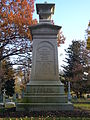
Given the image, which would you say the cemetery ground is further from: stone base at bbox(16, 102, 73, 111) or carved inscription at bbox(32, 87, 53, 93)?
carved inscription at bbox(32, 87, 53, 93)

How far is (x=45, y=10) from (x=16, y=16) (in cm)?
829

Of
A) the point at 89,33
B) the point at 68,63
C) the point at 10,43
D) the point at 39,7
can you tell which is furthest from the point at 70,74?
the point at 39,7

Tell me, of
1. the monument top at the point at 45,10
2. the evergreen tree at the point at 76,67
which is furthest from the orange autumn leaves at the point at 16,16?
the evergreen tree at the point at 76,67

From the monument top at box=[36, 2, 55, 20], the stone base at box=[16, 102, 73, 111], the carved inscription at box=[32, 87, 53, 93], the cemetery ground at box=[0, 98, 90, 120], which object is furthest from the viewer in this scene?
the monument top at box=[36, 2, 55, 20]

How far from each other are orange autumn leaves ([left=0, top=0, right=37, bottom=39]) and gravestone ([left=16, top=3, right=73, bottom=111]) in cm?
807

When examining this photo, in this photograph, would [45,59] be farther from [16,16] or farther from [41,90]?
[16,16]

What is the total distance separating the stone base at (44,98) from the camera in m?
11.7

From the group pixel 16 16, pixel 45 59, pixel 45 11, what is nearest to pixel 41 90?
pixel 45 59

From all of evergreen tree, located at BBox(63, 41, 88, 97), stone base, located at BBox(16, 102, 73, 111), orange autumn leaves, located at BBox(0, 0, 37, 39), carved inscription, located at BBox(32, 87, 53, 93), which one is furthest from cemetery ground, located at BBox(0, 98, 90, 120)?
evergreen tree, located at BBox(63, 41, 88, 97)

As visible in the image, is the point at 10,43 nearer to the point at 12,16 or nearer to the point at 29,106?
the point at 12,16

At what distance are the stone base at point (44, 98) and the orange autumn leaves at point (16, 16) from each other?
10656mm

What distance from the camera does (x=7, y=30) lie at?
22438 mm

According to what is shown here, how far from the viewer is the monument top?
567 inches

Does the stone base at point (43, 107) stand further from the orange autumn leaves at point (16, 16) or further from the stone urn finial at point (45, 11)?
the orange autumn leaves at point (16, 16)
